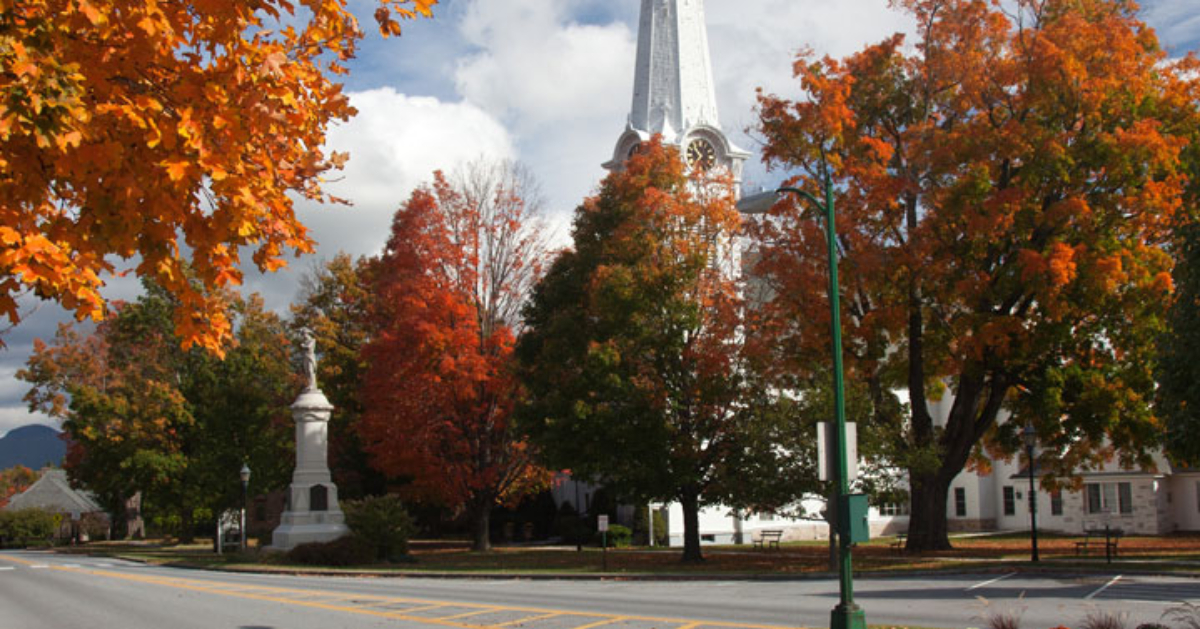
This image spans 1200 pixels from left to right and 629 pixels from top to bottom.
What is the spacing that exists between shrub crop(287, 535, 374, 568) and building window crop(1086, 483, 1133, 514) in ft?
98.2

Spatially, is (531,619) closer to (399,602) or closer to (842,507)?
(399,602)

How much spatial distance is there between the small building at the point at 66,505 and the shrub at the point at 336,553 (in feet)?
126

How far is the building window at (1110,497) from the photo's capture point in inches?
1663

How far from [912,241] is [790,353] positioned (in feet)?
15.3

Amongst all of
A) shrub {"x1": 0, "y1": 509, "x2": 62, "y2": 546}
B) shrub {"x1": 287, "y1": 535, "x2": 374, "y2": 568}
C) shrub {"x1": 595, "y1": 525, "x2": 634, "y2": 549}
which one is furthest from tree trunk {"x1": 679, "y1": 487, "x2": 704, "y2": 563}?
shrub {"x1": 0, "y1": 509, "x2": 62, "y2": 546}

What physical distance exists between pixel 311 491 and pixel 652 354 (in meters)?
14.7

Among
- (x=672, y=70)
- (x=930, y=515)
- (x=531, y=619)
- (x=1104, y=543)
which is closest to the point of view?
(x=531, y=619)

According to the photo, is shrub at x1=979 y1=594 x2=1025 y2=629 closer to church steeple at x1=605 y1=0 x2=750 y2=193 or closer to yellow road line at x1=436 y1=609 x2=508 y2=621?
yellow road line at x1=436 y1=609 x2=508 y2=621

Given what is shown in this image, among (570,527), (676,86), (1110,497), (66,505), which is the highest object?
(676,86)

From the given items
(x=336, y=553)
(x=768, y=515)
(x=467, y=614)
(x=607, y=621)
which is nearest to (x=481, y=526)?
(x=336, y=553)

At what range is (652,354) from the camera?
3022 centimetres

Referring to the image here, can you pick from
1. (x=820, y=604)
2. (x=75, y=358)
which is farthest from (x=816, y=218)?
(x=75, y=358)

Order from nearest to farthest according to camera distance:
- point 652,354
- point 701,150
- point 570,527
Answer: point 652,354
point 570,527
point 701,150

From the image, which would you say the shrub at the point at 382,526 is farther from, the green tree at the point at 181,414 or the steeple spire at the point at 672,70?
the steeple spire at the point at 672,70
